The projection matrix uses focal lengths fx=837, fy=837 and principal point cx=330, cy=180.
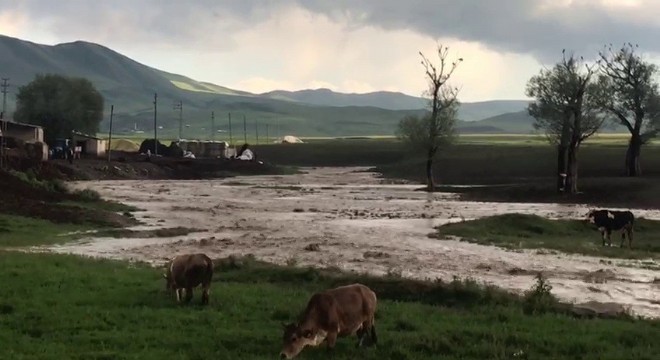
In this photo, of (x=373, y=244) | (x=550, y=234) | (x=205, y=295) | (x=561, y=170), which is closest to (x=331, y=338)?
(x=205, y=295)

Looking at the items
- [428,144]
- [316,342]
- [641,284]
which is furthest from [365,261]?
[428,144]

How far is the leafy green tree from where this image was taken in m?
139

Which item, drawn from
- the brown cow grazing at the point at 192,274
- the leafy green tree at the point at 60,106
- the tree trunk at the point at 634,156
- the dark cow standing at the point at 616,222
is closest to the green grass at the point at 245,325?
the brown cow grazing at the point at 192,274

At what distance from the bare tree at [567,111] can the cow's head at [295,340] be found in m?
59.1

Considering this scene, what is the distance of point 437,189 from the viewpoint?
85.1 m

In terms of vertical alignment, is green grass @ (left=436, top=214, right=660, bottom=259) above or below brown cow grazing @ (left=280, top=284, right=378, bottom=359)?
below

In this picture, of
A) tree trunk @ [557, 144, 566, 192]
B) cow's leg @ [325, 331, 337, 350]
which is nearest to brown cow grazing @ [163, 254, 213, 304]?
cow's leg @ [325, 331, 337, 350]

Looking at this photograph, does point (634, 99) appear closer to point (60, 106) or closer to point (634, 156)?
point (634, 156)

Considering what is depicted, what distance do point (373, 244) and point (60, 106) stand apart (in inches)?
4602

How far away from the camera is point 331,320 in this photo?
13.6m

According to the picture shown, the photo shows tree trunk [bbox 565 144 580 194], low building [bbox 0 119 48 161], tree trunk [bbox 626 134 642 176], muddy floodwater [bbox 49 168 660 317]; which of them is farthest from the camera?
low building [bbox 0 119 48 161]

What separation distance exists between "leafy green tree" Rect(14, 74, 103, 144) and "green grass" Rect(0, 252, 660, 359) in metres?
119

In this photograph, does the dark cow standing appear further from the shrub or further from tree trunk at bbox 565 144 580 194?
tree trunk at bbox 565 144 580 194

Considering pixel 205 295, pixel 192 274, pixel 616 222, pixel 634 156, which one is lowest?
pixel 205 295
